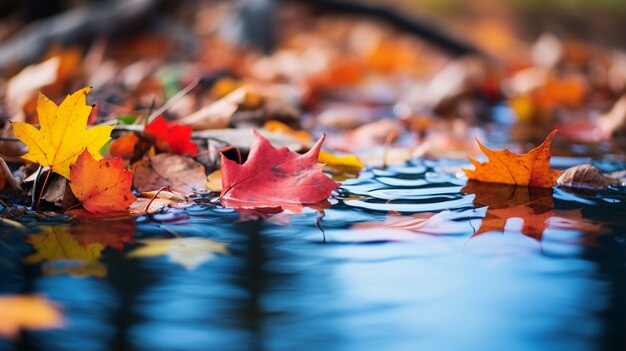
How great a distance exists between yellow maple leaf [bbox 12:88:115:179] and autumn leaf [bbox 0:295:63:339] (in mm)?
303

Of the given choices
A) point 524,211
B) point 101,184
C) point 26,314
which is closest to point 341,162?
point 524,211

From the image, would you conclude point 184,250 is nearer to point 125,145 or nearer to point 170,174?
point 170,174

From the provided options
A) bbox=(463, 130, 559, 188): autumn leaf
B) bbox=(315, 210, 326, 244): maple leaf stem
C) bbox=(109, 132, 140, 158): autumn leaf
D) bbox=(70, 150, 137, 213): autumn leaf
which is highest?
bbox=(109, 132, 140, 158): autumn leaf

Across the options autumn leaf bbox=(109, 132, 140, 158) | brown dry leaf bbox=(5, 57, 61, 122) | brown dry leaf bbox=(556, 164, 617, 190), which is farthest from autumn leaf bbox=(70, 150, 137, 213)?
brown dry leaf bbox=(556, 164, 617, 190)

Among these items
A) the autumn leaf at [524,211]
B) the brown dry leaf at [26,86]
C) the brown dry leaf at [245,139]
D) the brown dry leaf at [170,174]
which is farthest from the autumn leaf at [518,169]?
the brown dry leaf at [26,86]

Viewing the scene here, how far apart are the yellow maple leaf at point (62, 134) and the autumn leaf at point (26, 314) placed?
303 mm

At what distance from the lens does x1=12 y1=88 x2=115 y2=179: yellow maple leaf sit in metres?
0.88

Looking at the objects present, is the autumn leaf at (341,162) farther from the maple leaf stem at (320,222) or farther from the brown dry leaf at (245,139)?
the maple leaf stem at (320,222)

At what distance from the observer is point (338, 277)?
0.73 meters

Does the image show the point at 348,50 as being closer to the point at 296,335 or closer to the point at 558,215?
the point at 558,215

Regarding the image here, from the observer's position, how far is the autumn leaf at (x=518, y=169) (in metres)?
1.07

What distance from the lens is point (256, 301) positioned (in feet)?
2.23

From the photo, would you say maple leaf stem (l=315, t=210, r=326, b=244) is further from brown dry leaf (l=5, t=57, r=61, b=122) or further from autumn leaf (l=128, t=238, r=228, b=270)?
brown dry leaf (l=5, t=57, r=61, b=122)

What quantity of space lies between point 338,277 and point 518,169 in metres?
0.52
